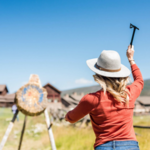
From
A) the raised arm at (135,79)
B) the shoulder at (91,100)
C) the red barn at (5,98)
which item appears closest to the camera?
the shoulder at (91,100)

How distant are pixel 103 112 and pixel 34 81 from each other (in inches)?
135

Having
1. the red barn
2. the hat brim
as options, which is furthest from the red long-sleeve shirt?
the red barn

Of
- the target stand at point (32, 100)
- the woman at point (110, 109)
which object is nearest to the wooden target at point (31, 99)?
the target stand at point (32, 100)

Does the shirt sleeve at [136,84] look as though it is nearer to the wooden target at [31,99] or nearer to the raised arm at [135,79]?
the raised arm at [135,79]

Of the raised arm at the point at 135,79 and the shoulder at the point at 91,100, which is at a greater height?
the raised arm at the point at 135,79

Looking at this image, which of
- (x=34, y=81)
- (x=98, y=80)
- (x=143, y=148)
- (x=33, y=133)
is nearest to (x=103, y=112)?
(x=98, y=80)

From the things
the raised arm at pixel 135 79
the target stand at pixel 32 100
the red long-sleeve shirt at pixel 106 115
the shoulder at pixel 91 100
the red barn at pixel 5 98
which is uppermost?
the raised arm at pixel 135 79

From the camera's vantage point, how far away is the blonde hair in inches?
59.7

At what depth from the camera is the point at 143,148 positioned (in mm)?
5133

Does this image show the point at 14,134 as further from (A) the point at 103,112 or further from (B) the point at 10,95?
(B) the point at 10,95

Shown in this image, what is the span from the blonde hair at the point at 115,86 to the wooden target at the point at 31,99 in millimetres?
3158

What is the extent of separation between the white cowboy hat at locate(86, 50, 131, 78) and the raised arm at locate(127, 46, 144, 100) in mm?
185

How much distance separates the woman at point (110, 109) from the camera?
1.51m

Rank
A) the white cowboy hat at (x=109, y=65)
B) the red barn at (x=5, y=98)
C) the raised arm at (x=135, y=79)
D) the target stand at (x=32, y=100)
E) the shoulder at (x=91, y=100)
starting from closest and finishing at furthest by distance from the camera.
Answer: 1. the shoulder at (x=91, y=100)
2. the white cowboy hat at (x=109, y=65)
3. the raised arm at (x=135, y=79)
4. the target stand at (x=32, y=100)
5. the red barn at (x=5, y=98)
